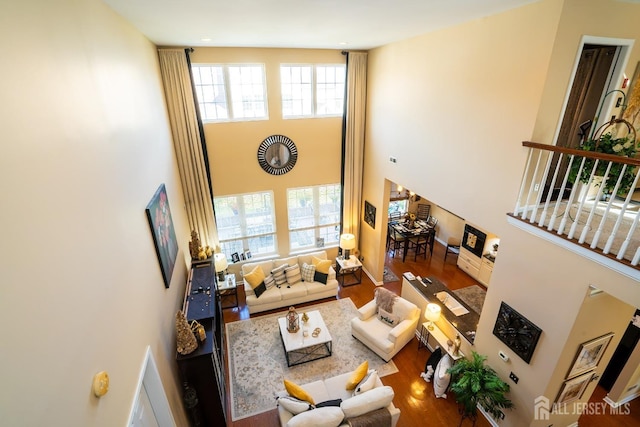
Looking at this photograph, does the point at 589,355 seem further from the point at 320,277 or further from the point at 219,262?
the point at 219,262

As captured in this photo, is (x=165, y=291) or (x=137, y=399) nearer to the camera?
(x=137, y=399)

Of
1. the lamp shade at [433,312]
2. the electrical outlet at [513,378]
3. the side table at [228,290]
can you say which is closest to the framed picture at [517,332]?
the electrical outlet at [513,378]

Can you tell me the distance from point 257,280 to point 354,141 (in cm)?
404

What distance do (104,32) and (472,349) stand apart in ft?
20.5

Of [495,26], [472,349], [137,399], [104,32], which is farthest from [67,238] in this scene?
[472,349]

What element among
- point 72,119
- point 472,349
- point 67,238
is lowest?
point 472,349

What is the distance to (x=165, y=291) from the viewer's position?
414 cm

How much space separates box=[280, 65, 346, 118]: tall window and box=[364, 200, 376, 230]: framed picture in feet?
7.90

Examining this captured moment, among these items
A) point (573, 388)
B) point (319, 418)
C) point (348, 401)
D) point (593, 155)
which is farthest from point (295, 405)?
point (593, 155)

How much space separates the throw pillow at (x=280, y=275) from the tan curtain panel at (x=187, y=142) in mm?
1607

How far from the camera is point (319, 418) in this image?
12.5 ft

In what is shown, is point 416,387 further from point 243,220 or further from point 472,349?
point 243,220

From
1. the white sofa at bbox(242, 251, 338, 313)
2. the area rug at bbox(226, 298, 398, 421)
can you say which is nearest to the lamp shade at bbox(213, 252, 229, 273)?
the white sofa at bbox(242, 251, 338, 313)

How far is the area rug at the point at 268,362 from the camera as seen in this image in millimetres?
5035
